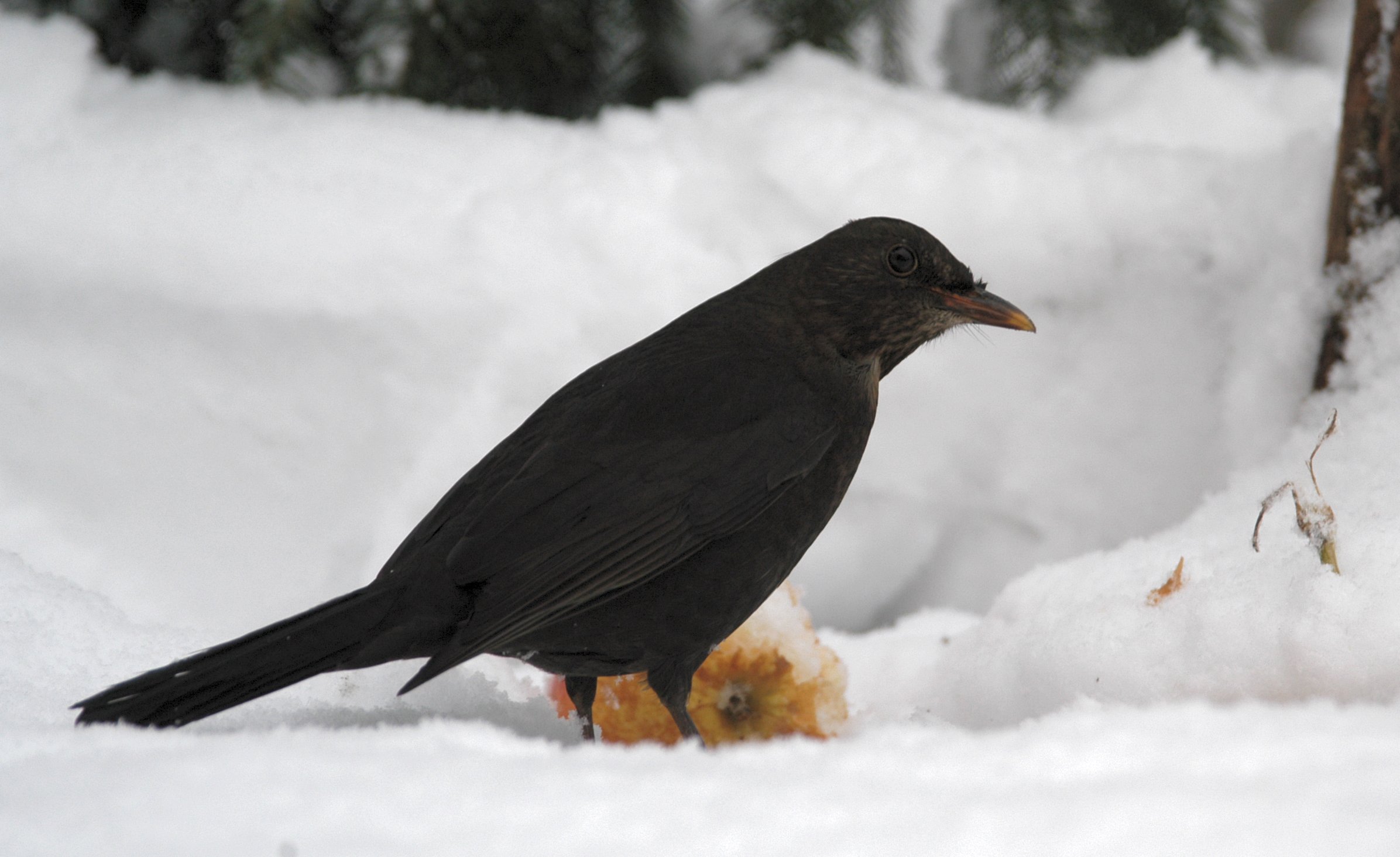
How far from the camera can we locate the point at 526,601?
1.40 meters

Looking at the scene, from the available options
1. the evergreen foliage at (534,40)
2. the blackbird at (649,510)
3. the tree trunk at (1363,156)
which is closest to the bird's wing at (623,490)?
the blackbird at (649,510)

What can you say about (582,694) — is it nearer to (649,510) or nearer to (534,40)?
(649,510)

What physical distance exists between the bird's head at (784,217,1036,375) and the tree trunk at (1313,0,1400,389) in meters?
0.87

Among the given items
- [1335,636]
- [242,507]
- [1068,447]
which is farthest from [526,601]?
[1068,447]

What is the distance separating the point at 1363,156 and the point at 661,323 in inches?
56.7

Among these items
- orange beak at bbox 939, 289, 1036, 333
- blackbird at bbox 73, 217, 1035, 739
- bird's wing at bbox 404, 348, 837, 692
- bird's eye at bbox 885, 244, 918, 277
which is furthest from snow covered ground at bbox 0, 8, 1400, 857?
bird's eye at bbox 885, 244, 918, 277

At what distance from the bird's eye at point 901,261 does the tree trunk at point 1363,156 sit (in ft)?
3.39

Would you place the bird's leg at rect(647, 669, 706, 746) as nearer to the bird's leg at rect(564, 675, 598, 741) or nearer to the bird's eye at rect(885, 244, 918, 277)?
the bird's leg at rect(564, 675, 598, 741)

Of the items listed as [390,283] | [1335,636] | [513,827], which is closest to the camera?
[513,827]

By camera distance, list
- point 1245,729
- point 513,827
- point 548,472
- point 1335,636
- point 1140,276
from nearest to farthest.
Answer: point 513,827, point 1245,729, point 1335,636, point 548,472, point 1140,276

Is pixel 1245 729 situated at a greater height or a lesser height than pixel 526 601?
greater

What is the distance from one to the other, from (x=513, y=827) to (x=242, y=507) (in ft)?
5.25

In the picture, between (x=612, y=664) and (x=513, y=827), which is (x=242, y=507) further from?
(x=513, y=827)

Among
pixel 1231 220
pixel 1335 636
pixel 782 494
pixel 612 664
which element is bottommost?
pixel 612 664
